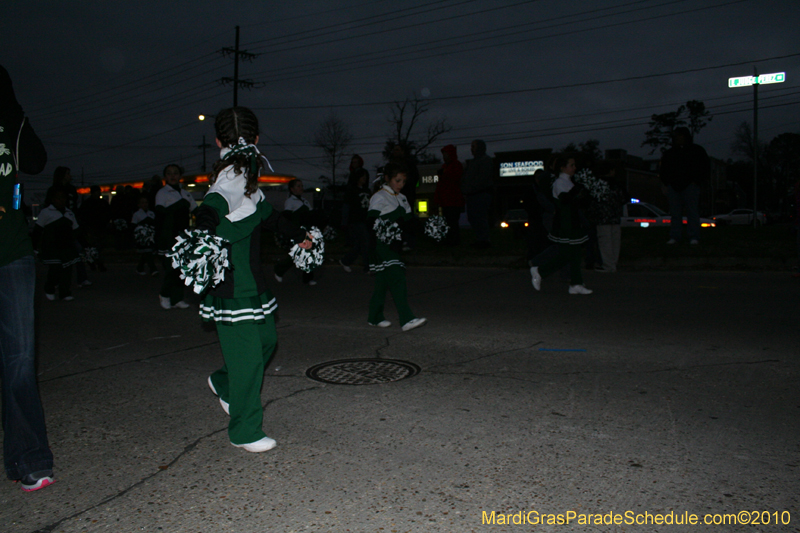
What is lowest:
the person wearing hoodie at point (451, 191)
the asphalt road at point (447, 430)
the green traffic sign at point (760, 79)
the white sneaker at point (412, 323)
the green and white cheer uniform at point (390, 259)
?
the asphalt road at point (447, 430)

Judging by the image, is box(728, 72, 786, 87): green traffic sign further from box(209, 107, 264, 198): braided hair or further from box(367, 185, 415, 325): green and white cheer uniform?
box(209, 107, 264, 198): braided hair

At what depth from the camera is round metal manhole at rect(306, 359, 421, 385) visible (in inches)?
187

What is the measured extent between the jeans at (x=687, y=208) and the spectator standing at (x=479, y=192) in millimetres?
3851

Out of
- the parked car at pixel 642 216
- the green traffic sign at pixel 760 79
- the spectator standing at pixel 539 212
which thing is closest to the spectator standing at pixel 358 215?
the spectator standing at pixel 539 212

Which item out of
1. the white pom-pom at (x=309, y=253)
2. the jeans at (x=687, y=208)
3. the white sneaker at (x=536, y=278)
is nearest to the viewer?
the white pom-pom at (x=309, y=253)

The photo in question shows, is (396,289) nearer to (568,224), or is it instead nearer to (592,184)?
(568,224)

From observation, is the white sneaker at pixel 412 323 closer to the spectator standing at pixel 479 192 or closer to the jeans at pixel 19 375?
the jeans at pixel 19 375

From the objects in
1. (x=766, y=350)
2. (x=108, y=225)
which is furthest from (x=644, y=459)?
(x=108, y=225)

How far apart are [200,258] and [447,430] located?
1.68 metres

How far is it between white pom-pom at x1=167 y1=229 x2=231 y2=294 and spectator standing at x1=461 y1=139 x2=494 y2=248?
1158 centimetres

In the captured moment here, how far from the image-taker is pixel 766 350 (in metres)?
5.31

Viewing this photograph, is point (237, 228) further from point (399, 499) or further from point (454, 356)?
point (454, 356)

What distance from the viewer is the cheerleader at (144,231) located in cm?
984

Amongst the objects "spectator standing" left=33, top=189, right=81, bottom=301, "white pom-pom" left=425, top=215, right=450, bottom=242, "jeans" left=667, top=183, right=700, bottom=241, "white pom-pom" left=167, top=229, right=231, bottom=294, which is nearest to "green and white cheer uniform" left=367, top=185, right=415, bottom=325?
"white pom-pom" left=425, top=215, right=450, bottom=242
